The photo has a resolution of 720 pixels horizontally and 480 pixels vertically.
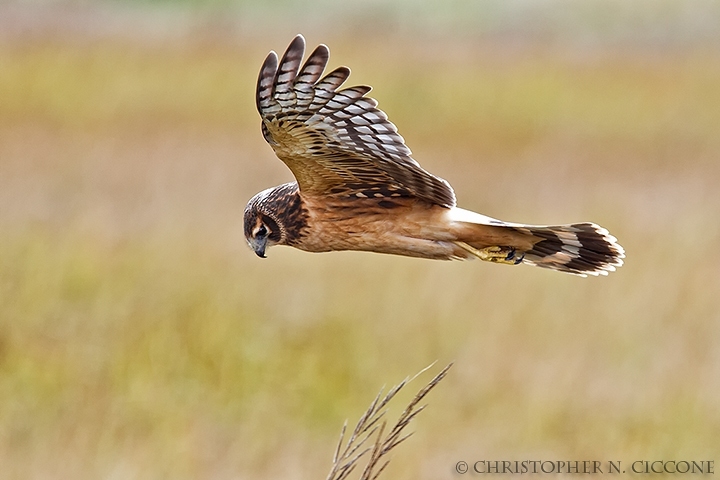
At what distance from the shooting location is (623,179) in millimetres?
11953

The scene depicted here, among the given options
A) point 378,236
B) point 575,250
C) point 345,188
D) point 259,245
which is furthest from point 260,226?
point 575,250

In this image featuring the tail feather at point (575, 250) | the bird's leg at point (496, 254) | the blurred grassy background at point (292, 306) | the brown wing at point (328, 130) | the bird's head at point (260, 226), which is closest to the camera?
the brown wing at point (328, 130)

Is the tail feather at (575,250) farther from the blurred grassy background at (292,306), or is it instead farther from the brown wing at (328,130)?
the blurred grassy background at (292,306)

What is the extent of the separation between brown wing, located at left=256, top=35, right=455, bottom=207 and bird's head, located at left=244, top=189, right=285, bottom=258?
17 cm

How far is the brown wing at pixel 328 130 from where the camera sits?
2.87 metres

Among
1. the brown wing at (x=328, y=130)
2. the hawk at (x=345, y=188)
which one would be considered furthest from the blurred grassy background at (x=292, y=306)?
the brown wing at (x=328, y=130)

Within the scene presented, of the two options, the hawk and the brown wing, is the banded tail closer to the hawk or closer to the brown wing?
the hawk

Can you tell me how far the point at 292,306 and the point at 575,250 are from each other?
4605 mm

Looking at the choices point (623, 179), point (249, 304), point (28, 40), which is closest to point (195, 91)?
point (28, 40)

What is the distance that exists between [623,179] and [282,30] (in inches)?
363

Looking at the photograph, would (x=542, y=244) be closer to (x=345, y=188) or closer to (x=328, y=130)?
(x=345, y=188)

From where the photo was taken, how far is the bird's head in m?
3.19

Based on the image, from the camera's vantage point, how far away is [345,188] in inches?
124

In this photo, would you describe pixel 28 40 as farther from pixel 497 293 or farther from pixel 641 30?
pixel 641 30
